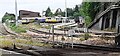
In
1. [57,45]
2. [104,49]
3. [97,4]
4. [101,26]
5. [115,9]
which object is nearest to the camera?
[104,49]

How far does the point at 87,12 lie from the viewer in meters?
42.7

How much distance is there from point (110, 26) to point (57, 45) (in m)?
16.8

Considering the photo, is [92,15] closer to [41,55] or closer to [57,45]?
[57,45]

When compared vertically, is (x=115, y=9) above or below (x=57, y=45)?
above

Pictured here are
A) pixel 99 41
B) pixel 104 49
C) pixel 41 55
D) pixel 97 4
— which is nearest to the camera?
pixel 41 55

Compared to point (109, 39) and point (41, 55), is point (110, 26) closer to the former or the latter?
point (109, 39)

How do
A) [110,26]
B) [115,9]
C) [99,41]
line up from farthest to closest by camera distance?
[110,26] < [115,9] < [99,41]

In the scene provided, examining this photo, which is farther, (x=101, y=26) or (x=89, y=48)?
(x=101, y=26)

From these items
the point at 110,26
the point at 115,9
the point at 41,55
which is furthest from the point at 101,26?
the point at 41,55

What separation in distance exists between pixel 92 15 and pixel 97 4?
215cm

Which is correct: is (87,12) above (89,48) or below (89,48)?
above

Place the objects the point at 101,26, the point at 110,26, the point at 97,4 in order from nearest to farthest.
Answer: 1. the point at 110,26
2. the point at 101,26
3. the point at 97,4

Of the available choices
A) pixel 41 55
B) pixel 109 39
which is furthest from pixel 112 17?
pixel 41 55

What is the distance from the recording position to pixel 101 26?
36.3 meters
